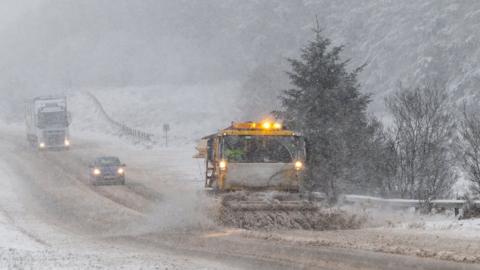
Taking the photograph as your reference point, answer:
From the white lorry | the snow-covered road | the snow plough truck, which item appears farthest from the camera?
the white lorry

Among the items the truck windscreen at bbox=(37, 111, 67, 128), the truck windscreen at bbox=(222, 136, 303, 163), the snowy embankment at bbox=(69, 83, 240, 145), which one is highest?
the snowy embankment at bbox=(69, 83, 240, 145)

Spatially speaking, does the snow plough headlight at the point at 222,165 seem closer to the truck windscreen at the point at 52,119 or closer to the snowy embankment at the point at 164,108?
the truck windscreen at the point at 52,119

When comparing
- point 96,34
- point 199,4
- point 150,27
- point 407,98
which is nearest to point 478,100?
point 407,98

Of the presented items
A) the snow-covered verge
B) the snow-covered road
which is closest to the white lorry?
the snow-covered road

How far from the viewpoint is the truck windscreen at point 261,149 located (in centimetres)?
1966

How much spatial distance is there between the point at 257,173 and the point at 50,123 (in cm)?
3306

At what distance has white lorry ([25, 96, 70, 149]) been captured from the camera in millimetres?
48688

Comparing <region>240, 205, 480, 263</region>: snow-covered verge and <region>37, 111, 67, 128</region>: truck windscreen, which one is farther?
<region>37, 111, 67, 128</region>: truck windscreen

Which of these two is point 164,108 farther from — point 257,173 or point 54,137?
point 257,173

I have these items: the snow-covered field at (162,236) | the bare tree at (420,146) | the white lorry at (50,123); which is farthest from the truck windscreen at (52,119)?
the bare tree at (420,146)

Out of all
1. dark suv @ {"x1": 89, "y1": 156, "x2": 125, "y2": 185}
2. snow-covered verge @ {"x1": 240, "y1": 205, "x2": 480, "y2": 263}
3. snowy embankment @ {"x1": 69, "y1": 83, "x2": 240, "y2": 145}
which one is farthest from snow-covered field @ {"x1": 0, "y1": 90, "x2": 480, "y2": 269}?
snowy embankment @ {"x1": 69, "y1": 83, "x2": 240, "y2": 145}

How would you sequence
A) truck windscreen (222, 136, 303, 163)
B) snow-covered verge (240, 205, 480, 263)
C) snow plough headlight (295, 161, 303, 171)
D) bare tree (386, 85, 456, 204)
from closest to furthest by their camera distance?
snow-covered verge (240, 205, 480, 263) → snow plough headlight (295, 161, 303, 171) → truck windscreen (222, 136, 303, 163) → bare tree (386, 85, 456, 204)

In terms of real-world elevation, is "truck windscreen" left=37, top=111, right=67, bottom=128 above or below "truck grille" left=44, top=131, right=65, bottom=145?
above

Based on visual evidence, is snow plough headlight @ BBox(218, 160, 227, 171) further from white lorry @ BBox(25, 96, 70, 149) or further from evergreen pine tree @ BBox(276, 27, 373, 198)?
white lorry @ BBox(25, 96, 70, 149)
